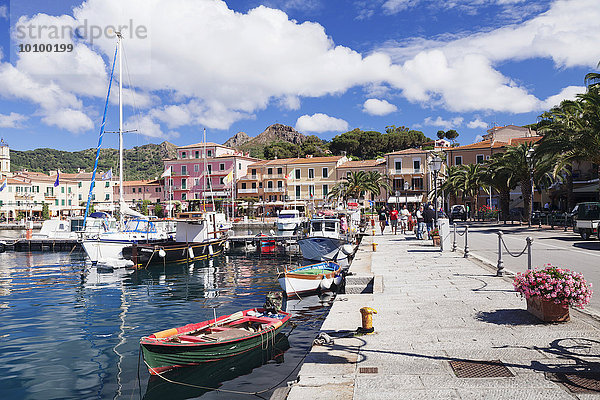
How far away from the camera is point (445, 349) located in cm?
732

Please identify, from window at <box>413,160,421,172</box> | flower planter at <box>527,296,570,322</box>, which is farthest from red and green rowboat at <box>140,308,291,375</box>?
window at <box>413,160,421,172</box>

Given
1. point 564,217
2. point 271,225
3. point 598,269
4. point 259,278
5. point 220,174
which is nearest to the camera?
point 598,269

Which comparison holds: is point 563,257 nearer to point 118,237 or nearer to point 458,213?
point 118,237

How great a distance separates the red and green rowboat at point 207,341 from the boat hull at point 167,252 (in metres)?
20.5

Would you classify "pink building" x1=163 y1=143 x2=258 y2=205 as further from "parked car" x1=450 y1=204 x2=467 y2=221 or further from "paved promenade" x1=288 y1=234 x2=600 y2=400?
"paved promenade" x1=288 y1=234 x2=600 y2=400

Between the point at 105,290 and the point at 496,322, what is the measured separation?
64.3 feet

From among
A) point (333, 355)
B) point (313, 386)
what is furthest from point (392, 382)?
point (333, 355)

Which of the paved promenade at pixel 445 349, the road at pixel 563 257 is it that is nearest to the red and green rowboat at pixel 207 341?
the paved promenade at pixel 445 349

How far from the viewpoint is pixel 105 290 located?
2325 centimetres

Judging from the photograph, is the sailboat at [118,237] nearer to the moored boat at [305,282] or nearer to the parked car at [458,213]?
the moored boat at [305,282]

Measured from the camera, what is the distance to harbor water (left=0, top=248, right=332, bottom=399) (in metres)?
10.0

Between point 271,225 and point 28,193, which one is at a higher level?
point 28,193

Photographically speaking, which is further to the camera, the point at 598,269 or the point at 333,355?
the point at 598,269

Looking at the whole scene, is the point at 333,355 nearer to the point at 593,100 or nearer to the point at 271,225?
the point at 593,100
